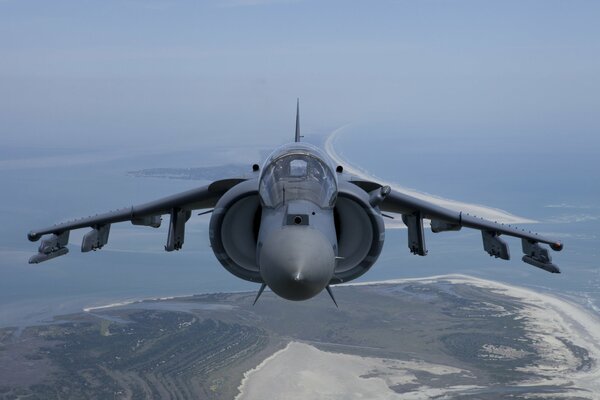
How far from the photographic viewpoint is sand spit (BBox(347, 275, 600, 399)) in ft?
477

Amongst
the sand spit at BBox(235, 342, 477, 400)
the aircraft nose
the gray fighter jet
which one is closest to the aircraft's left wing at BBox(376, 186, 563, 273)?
the gray fighter jet

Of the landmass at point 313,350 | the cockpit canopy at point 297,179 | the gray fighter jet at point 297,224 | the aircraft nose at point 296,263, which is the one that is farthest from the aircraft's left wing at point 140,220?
the landmass at point 313,350

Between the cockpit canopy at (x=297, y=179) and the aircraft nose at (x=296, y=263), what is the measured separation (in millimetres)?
1590

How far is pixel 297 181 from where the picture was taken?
43.5ft

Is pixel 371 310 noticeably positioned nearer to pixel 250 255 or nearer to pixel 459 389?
pixel 459 389

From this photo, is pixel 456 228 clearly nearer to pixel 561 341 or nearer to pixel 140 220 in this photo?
pixel 140 220

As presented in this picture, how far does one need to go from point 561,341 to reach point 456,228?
168m

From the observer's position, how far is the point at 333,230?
41.9 ft

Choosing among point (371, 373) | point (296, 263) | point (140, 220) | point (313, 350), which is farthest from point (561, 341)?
point (296, 263)

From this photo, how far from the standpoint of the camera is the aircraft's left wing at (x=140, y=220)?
57.1 feet

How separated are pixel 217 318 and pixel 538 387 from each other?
271 feet

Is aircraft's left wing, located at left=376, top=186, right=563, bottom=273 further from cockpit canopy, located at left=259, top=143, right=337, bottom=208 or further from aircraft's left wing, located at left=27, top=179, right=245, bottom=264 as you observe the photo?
aircraft's left wing, located at left=27, top=179, right=245, bottom=264

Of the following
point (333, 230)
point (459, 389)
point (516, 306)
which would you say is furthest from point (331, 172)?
point (516, 306)

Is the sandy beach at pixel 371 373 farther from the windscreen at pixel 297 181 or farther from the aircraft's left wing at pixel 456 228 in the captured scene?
the windscreen at pixel 297 181
